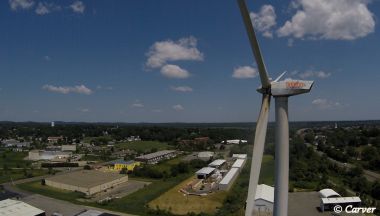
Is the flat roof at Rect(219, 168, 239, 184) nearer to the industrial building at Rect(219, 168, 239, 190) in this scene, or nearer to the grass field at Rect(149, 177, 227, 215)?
the industrial building at Rect(219, 168, 239, 190)

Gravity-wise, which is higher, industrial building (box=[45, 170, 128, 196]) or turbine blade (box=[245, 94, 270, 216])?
turbine blade (box=[245, 94, 270, 216])

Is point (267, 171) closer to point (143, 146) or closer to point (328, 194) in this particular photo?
point (328, 194)

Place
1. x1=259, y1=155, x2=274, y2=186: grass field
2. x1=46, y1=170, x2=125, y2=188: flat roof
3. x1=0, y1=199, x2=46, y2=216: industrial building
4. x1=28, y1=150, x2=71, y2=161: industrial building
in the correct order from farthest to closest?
x1=28, y1=150, x2=71, y2=161: industrial building < x1=46, y1=170, x2=125, y2=188: flat roof < x1=259, y1=155, x2=274, y2=186: grass field < x1=0, y1=199, x2=46, y2=216: industrial building

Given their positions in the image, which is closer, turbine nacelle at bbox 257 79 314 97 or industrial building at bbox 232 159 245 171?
Answer: turbine nacelle at bbox 257 79 314 97

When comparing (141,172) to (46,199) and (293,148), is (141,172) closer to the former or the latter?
(46,199)

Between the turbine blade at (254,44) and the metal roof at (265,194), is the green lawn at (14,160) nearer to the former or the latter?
the metal roof at (265,194)

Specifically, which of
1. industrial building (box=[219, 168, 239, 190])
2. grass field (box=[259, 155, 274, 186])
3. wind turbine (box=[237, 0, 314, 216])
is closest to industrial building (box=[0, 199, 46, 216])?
industrial building (box=[219, 168, 239, 190])

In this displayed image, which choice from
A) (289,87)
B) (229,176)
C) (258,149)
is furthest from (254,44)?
(229,176)

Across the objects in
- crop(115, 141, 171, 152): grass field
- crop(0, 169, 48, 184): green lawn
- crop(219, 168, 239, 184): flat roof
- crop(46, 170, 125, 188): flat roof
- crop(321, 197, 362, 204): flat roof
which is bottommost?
crop(0, 169, 48, 184): green lawn

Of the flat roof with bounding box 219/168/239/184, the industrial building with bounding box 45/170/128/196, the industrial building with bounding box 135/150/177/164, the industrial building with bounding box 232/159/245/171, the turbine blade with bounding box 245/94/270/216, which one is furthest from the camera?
the industrial building with bounding box 135/150/177/164
